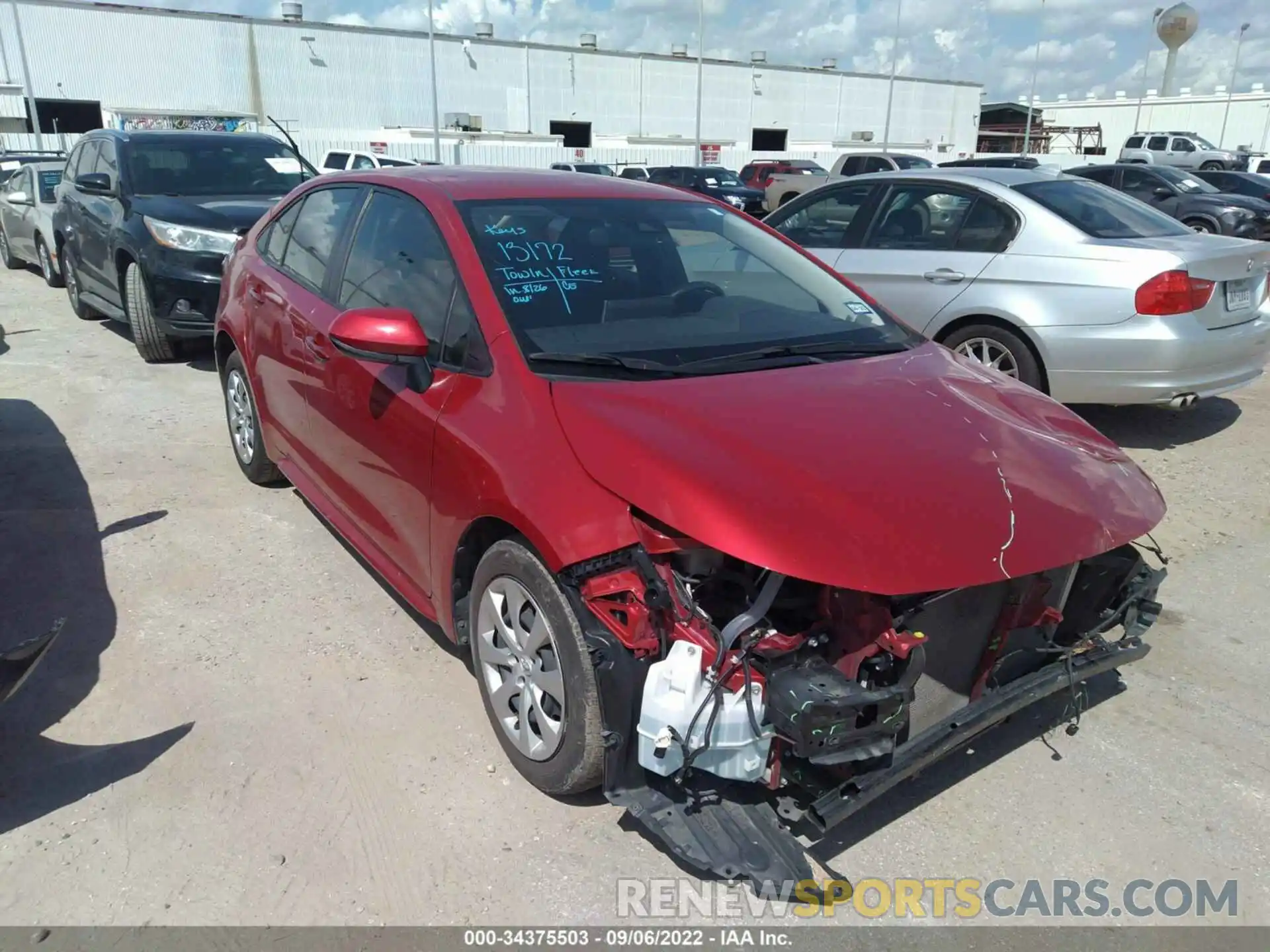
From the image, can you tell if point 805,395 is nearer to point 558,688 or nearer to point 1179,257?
point 558,688

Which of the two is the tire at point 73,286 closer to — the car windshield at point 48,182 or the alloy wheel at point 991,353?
the car windshield at point 48,182

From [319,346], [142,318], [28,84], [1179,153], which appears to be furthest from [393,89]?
[319,346]

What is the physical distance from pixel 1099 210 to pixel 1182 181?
50.4 feet

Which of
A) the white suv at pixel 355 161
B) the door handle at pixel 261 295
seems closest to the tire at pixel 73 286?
the door handle at pixel 261 295

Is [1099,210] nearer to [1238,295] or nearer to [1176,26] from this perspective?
[1238,295]

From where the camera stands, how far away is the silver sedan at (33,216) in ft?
35.3

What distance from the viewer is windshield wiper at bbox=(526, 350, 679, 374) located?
2.87 meters

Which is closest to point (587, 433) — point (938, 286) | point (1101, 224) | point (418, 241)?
point (418, 241)

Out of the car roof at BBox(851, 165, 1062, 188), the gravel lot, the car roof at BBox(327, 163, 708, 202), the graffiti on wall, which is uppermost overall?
the graffiti on wall

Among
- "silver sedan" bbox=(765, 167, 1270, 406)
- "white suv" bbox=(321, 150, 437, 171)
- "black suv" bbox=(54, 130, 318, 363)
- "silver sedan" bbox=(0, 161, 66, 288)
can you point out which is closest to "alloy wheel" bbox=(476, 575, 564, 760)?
"silver sedan" bbox=(765, 167, 1270, 406)

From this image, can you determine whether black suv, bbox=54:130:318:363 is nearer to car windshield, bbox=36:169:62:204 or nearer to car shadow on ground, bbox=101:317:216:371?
car shadow on ground, bbox=101:317:216:371

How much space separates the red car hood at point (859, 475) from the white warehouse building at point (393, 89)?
3645 cm

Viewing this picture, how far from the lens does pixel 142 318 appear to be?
Result: 7559 millimetres

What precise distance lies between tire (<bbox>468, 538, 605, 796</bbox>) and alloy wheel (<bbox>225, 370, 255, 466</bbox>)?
258 cm
